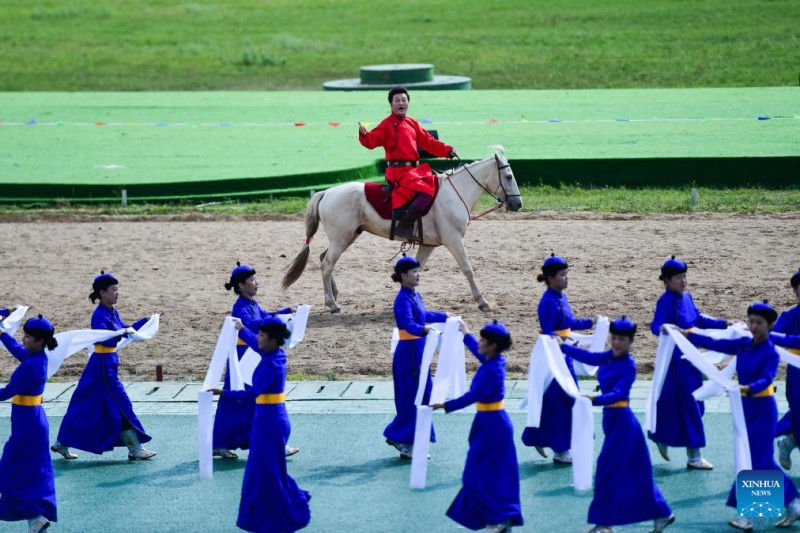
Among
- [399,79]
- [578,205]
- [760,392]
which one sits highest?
[399,79]

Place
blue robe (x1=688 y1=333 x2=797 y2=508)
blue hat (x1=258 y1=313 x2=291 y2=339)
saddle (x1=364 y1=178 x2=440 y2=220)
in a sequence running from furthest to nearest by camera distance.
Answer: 1. saddle (x1=364 y1=178 x2=440 y2=220)
2. blue hat (x1=258 y1=313 x2=291 y2=339)
3. blue robe (x1=688 y1=333 x2=797 y2=508)

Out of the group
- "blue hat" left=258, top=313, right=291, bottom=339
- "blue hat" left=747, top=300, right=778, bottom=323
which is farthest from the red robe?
"blue hat" left=747, top=300, right=778, bottom=323

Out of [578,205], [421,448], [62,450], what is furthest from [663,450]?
[578,205]

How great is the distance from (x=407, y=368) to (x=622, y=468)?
100 inches

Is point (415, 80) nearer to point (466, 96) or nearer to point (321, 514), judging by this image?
point (466, 96)

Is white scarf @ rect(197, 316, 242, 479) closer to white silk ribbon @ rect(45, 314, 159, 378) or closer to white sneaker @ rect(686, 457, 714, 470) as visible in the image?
white silk ribbon @ rect(45, 314, 159, 378)

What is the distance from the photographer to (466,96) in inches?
1222

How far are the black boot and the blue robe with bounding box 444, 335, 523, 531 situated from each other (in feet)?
21.8

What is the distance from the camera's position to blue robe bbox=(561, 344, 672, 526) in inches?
347

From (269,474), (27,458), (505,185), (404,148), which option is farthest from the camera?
(505,185)

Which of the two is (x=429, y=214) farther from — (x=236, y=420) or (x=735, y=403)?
(x=735, y=403)

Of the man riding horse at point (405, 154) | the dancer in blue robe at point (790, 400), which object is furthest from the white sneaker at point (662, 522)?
the man riding horse at point (405, 154)

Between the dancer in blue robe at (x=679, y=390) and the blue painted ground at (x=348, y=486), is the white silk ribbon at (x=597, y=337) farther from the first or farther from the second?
the blue painted ground at (x=348, y=486)

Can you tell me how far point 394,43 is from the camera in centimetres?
4275
